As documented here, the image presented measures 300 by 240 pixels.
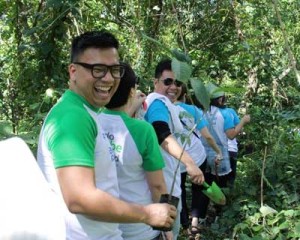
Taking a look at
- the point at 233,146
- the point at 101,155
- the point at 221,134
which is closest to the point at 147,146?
the point at 101,155

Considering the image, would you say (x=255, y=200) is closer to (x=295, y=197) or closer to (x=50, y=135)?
(x=295, y=197)

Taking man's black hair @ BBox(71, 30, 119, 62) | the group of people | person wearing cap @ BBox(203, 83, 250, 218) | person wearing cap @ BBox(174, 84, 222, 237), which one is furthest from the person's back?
person wearing cap @ BBox(203, 83, 250, 218)

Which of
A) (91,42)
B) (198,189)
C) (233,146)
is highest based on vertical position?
(91,42)

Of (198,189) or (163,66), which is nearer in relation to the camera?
(163,66)

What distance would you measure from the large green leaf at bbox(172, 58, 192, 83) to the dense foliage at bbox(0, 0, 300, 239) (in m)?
0.09

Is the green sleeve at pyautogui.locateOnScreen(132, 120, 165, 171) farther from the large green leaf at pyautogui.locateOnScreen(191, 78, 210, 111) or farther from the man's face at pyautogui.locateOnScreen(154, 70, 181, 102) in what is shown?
the man's face at pyautogui.locateOnScreen(154, 70, 181, 102)

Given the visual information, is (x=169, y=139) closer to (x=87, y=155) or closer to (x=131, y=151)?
(x=131, y=151)

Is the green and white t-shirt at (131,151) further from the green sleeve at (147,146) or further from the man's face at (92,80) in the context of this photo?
the man's face at (92,80)

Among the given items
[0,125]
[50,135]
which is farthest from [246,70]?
[50,135]

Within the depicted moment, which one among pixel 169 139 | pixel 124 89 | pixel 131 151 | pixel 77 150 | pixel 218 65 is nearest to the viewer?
pixel 77 150

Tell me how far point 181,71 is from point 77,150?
46 cm

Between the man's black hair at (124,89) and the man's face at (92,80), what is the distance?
372 millimetres

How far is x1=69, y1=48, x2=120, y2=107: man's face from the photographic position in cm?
167

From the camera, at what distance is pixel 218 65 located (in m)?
6.96
